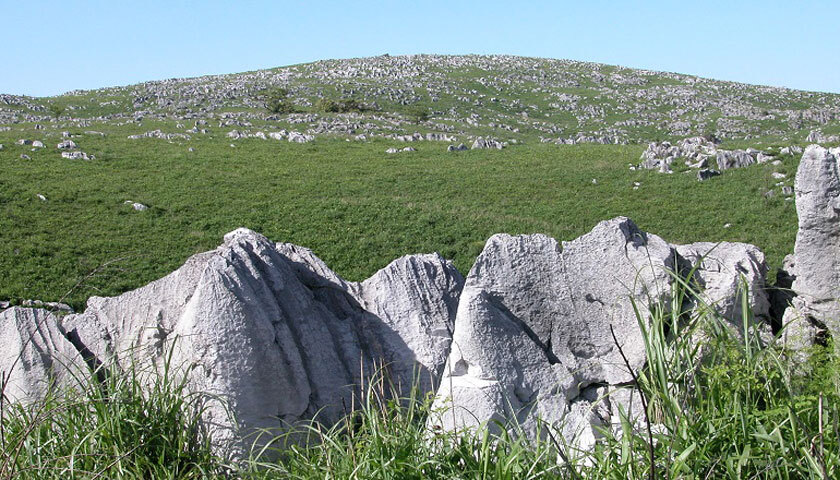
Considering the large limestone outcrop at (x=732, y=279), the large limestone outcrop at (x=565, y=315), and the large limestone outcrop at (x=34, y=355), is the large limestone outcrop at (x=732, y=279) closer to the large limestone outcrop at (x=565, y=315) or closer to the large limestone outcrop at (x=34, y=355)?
the large limestone outcrop at (x=565, y=315)

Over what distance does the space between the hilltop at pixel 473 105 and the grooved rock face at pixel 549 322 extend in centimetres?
3632

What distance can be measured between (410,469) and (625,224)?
16.6 feet

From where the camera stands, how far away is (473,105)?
8531 cm

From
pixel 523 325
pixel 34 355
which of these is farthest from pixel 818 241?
pixel 34 355

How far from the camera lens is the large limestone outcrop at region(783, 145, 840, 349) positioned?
909 cm

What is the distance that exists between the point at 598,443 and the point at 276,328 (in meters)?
4.23

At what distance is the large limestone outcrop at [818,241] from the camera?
9.09 m

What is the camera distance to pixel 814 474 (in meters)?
4.64

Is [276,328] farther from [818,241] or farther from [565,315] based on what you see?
[818,241]

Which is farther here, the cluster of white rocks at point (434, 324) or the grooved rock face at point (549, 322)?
the grooved rock face at point (549, 322)

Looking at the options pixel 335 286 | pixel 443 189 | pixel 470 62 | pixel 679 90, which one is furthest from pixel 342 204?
pixel 470 62

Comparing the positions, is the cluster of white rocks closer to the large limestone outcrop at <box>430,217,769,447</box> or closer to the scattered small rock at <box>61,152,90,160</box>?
the large limestone outcrop at <box>430,217,769,447</box>

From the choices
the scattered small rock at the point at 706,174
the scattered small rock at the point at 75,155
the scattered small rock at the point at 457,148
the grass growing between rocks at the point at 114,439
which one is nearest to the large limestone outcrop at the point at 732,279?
the grass growing between rocks at the point at 114,439

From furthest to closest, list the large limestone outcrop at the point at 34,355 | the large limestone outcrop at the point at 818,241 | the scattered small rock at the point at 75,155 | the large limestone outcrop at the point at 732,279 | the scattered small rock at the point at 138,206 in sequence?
1. the scattered small rock at the point at 75,155
2. the scattered small rock at the point at 138,206
3. the large limestone outcrop at the point at 818,241
4. the large limestone outcrop at the point at 732,279
5. the large limestone outcrop at the point at 34,355
